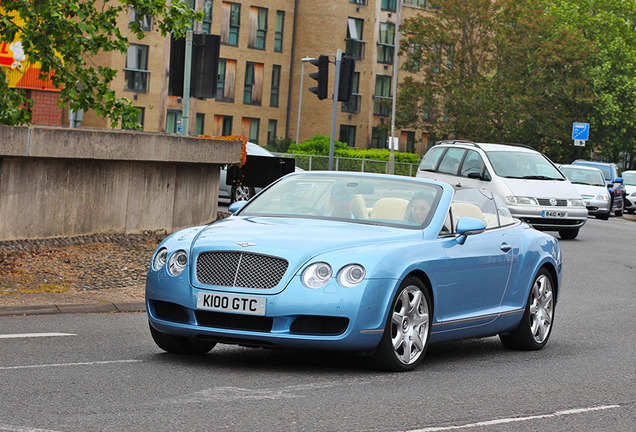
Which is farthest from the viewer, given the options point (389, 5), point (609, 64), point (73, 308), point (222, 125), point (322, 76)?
point (389, 5)

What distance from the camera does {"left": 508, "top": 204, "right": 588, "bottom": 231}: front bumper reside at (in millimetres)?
24141

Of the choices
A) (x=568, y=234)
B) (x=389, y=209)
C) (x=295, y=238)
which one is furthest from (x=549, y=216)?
(x=295, y=238)

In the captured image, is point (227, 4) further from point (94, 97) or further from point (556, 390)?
point (556, 390)

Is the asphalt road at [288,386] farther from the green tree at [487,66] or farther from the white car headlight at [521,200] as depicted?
the green tree at [487,66]

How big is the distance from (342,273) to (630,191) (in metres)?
45.5

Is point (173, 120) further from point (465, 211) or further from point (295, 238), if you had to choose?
point (295, 238)

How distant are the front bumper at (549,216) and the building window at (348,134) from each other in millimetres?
49215

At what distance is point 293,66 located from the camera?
7219 centimetres

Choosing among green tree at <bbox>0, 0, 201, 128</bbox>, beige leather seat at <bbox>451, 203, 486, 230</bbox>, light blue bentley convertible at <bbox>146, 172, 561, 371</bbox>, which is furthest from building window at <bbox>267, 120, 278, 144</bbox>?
light blue bentley convertible at <bbox>146, 172, 561, 371</bbox>

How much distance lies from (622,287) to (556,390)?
31.9ft

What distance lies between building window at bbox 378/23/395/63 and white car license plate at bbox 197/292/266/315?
68.3 m

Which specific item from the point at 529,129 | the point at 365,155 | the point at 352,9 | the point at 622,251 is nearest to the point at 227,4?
the point at 352,9

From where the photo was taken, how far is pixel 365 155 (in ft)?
202

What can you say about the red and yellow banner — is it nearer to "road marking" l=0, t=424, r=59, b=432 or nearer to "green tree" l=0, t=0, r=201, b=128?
"green tree" l=0, t=0, r=201, b=128
